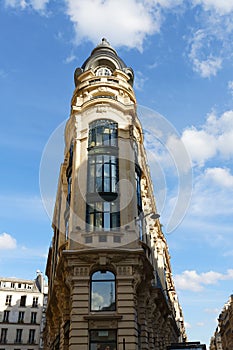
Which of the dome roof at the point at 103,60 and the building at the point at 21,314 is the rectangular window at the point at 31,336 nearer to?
the building at the point at 21,314

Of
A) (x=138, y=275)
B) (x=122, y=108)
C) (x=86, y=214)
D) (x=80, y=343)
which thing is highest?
(x=122, y=108)

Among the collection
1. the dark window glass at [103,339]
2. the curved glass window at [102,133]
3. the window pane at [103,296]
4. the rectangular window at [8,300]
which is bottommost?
the dark window glass at [103,339]

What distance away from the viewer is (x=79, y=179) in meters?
27.7

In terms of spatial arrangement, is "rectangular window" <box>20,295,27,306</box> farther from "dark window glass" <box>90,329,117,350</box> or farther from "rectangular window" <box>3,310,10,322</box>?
"dark window glass" <box>90,329,117,350</box>

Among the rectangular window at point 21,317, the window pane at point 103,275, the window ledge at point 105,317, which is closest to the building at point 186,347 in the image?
the window ledge at point 105,317

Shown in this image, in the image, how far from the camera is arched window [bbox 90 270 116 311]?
22.1m

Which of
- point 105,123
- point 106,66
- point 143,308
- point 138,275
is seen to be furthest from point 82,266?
point 106,66

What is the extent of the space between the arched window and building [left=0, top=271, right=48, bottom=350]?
4644 centimetres

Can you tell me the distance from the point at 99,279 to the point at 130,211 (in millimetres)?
5753

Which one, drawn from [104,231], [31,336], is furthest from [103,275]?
[31,336]

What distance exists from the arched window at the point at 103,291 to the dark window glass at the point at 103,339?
1351 mm

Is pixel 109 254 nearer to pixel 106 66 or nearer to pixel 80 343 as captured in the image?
pixel 80 343

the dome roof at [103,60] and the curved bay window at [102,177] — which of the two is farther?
the dome roof at [103,60]

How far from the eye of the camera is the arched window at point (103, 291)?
22.1 meters
